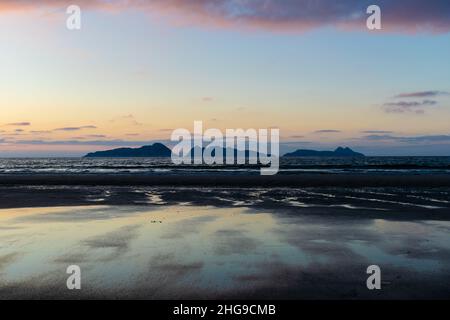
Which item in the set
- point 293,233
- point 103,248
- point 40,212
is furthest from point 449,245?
point 40,212

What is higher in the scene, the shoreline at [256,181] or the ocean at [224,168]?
the shoreline at [256,181]

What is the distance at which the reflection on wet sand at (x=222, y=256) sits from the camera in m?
7.17

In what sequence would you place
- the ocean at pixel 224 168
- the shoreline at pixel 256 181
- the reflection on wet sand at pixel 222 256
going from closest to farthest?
the reflection on wet sand at pixel 222 256, the shoreline at pixel 256 181, the ocean at pixel 224 168

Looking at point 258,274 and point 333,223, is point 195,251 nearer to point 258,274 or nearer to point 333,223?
point 258,274

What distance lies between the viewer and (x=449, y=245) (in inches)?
425

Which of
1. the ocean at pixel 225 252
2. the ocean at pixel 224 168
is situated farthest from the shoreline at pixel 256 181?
the ocean at pixel 225 252

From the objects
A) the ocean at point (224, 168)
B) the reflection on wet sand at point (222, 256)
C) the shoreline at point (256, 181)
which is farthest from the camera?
the ocean at point (224, 168)

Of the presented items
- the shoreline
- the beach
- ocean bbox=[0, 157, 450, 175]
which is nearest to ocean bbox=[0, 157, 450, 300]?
→ the beach

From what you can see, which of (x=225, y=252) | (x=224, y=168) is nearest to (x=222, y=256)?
(x=225, y=252)

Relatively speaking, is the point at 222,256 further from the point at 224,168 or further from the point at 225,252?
the point at 224,168

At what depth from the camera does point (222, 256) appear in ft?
31.6

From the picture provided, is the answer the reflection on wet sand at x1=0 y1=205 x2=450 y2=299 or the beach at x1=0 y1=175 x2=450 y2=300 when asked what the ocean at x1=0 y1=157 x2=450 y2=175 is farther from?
the reflection on wet sand at x1=0 y1=205 x2=450 y2=299

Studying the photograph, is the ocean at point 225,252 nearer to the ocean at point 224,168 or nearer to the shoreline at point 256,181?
the shoreline at point 256,181

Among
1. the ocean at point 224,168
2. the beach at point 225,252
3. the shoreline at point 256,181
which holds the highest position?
the beach at point 225,252
